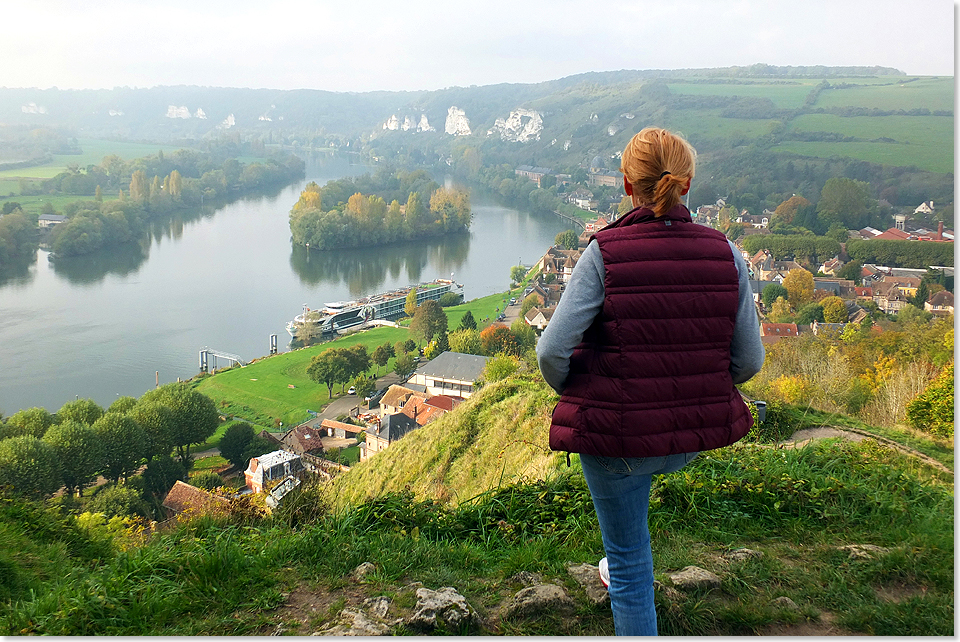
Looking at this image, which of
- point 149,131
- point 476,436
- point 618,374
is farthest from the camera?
point 149,131

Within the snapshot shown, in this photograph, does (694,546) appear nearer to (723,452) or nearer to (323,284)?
(723,452)

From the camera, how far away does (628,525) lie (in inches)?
34.3

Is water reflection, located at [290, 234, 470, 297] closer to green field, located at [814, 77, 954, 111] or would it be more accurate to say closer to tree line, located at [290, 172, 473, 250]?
tree line, located at [290, 172, 473, 250]

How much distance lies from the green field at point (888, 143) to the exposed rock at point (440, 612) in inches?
1147

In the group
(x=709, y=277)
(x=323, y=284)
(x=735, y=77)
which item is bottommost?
(x=323, y=284)

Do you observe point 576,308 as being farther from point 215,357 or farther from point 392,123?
point 392,123

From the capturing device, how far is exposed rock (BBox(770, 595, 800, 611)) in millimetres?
1029

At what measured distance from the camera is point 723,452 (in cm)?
170

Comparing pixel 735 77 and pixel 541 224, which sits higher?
pixel 735 77

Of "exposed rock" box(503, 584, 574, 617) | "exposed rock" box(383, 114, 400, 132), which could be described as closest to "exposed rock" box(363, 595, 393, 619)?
"exposed rock" box(503, 584, 574, 617)

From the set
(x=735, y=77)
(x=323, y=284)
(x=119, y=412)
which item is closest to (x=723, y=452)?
(x=119, y=412)

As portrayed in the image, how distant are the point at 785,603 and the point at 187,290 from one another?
18.7 m

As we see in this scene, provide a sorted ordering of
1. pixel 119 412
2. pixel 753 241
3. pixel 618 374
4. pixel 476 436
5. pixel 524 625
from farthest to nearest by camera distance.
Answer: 1. pixel 753 241
2. pixel 119 412
3. pixel 476 436
4. pixel 524 625
5. pixel 618 374

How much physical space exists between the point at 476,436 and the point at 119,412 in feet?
21.2
